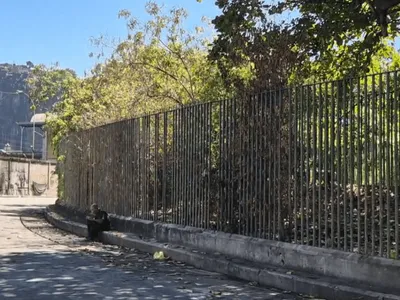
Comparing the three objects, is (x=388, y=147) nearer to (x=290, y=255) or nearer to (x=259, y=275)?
(x=290, y=255)

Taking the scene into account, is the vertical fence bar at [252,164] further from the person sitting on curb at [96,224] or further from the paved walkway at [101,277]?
the person sitting on curb at [96,224]

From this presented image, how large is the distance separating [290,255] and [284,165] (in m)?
1.45

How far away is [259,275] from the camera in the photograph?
8.26 metres

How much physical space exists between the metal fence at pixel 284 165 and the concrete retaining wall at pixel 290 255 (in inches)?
6.4

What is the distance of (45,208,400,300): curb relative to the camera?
6.80m

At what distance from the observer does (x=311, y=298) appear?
23.6 feet

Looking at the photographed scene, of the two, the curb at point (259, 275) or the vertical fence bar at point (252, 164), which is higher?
the vertical fence bar at point (252, 164)

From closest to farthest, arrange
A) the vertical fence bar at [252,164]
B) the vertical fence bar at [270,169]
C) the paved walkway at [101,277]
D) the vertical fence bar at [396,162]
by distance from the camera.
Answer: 1. the vertical fence bar at [396,162]
2. the paved walkway at [101,277]
3. the vertical fence bar at [270,169]
4. the vertical fence bar at [252,164]

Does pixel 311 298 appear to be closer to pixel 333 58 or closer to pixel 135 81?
pixel 333 58

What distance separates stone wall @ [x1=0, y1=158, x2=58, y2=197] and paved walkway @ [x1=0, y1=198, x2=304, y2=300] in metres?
37.5

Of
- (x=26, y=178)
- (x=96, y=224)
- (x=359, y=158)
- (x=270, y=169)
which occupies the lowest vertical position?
(x=96, y=224)

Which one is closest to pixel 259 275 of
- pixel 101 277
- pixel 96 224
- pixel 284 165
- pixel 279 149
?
pixel 284 165

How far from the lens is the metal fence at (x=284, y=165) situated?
23.6ft

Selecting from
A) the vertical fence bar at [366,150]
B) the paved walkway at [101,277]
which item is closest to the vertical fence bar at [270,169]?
the paved walkway at [101,277]
